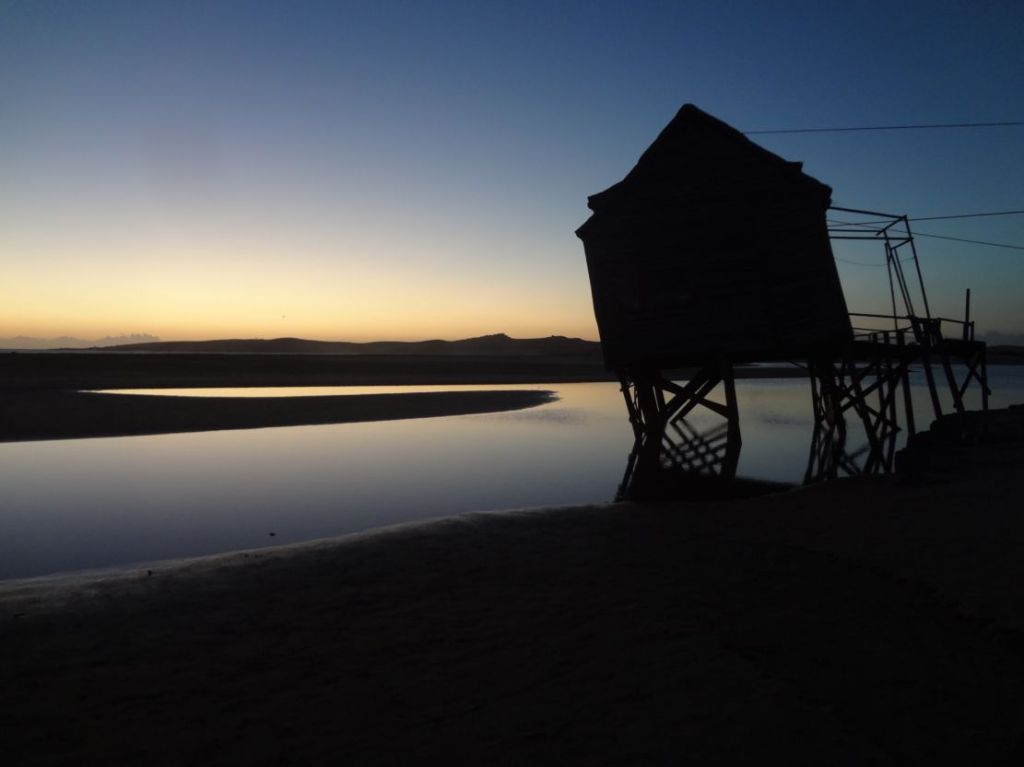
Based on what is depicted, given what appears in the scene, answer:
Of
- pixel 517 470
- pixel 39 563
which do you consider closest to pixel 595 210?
pixel 517 470

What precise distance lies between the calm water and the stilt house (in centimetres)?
332

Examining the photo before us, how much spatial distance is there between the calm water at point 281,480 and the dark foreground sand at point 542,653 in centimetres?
244

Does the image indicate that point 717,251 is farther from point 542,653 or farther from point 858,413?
point 542,653

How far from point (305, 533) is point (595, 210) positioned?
396 inches

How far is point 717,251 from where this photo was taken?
1459 centimetres

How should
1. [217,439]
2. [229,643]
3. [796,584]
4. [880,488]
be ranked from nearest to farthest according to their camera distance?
1. [229,643]
2. [796,584]
3. [880,488]
4. [217,439]

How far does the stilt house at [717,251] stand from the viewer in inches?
565

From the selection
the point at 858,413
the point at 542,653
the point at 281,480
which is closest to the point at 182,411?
the point at 281,480

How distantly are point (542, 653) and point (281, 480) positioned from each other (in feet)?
33.4

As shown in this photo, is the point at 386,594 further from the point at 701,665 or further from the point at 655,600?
the point at 701,665

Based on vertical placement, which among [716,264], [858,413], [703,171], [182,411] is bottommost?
[858,413]

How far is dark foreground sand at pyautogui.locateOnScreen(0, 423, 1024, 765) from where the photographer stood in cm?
364

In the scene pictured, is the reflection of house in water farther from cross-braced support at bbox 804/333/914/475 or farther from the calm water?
the calm water

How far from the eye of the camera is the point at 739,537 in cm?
811
